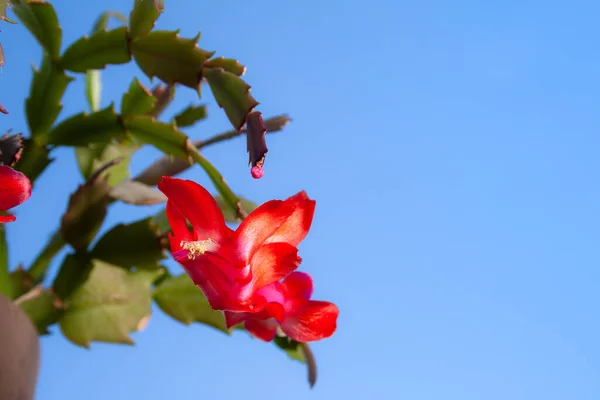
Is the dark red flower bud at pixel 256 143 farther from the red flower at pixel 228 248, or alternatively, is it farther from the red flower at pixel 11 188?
the red flower at pixel 11 188

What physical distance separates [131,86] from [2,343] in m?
0.42

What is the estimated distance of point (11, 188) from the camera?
51 cm

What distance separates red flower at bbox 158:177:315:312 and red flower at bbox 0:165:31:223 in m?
0.11

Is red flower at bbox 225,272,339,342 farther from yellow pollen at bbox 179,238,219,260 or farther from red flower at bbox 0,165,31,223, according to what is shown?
red flower at bbox 0,165,31,223

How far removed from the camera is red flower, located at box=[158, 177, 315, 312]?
51cm

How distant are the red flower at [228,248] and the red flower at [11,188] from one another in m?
0.11

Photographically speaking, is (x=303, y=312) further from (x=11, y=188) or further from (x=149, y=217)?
(x=149, y=217)

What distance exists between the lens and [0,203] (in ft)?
1.68

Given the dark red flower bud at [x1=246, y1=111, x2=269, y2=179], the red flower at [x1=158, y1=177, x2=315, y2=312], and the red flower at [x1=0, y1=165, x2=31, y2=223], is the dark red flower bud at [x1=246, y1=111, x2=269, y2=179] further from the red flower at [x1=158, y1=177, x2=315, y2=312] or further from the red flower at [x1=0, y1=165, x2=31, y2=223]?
the red flower at [x1=0, y1=165, x2=31, y2=223]

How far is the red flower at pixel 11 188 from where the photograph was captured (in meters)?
0.51

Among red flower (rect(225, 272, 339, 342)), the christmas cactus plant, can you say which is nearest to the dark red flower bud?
the christmas cactus plant

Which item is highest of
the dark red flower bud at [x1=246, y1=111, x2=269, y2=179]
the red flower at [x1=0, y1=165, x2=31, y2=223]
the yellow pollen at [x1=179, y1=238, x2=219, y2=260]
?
the dark red flower bud at [x1=246, y1=111, x2=269, y2=179]

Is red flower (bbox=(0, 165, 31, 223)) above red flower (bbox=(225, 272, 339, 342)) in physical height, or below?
below

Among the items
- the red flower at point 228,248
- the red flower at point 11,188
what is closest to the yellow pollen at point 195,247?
the red flower at point 228,248
